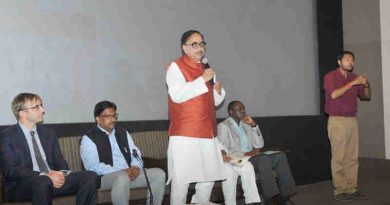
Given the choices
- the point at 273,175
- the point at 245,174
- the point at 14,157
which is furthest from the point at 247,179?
the point at 14,157

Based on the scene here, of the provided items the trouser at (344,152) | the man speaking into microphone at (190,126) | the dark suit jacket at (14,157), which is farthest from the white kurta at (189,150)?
the trouser at (344,152)

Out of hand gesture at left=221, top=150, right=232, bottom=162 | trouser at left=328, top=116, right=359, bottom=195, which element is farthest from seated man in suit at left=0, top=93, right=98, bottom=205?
trouser at left=328, top=116, right=359, bottom=195


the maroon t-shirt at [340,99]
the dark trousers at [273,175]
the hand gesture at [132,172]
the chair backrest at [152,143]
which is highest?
the maroon t-shirt at [340,99]

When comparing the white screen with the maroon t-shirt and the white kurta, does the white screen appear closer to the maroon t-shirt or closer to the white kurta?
the maroon t-shirt

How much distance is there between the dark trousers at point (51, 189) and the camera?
3.06 metres

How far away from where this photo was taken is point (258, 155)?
176 inches

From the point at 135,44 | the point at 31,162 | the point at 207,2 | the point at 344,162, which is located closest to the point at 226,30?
the point at 207,2

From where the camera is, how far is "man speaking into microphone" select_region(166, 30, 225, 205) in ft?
10.5

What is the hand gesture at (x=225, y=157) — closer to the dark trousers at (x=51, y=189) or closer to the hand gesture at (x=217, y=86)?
the hand gesture at (x=217, y=86)

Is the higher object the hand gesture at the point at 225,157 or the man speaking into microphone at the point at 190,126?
the man speaking into microphone at the point at 190,126

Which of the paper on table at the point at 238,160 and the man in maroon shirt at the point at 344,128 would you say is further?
the man in maroon shirt at the point at 344,128

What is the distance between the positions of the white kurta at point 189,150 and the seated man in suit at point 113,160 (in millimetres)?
435

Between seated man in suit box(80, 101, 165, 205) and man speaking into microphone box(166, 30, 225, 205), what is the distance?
1.43 ft

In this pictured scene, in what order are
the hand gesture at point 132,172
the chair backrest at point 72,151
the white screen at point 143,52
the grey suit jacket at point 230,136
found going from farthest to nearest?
the grey suit jacket at point 230,136, the white screen at point 143,52, the chair backrest at point 72,151, the hand gesture at point 132,172
